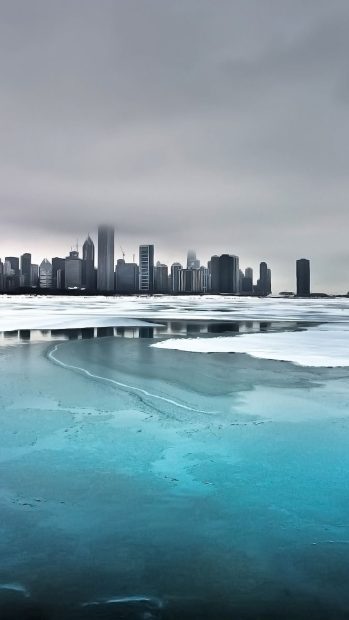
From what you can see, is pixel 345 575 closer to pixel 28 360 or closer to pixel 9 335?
pixel 28 360

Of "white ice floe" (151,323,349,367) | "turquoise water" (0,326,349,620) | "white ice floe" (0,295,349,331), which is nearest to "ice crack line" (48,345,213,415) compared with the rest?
"turquoise water" (0,326,349,620)

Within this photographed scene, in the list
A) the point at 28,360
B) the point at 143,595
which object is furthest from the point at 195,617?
the point at 28,360

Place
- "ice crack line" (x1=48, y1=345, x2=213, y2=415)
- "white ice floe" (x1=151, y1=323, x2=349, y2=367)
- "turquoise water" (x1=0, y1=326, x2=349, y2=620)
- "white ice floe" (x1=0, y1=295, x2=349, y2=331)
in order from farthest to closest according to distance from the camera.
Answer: "white ice floe" (x1=0, y1=295, x2=349, y2=331) < "white ice floe" (x1=151, y1=323, x2=349, y2=367) < "ice crack line" (x1=48, y1=345, x2=213, y2=415) < "turquoise water" (x1=0, y1=326, x2=349, y2=620)

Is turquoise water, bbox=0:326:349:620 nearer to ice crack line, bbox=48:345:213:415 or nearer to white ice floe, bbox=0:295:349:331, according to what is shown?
ice crack line, bbox=48:345:213:415

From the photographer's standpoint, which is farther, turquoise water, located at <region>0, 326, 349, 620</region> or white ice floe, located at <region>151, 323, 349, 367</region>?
white ice floe, located at <region>151, 323, 349, 367</region>

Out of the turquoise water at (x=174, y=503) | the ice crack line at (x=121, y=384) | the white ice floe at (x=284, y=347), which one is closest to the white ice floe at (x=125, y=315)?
the white ice floe at (x=284, y=347)

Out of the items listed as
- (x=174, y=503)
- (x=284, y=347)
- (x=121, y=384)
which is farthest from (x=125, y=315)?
(x=174, y=503)
